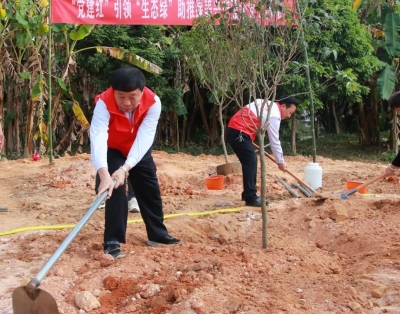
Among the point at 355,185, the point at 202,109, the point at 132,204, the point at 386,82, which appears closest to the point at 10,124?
the point at 202,109

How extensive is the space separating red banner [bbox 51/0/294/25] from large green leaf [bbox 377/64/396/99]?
499 cm

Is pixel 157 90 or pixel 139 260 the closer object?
pixel 139 260

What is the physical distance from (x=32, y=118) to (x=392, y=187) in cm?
763

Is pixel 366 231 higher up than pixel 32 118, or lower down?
lower down

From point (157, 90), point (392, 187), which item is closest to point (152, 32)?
point (157, 90)

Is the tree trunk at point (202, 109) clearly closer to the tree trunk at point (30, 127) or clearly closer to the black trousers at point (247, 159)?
the tree trunk at point (30, 127)

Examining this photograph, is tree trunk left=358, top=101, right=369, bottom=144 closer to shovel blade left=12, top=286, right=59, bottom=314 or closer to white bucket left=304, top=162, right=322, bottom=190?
white bucket left=304, top=162, right=322, bottom=190

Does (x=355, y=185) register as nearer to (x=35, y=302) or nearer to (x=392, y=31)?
(x=35, y=302)

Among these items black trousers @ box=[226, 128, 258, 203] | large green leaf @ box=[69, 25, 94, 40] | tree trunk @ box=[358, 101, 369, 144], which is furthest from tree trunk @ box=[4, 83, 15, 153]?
tree trunk @ box=[358, 101, 369, 144]

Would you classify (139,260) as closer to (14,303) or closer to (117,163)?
(117,163)

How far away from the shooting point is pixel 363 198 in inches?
253

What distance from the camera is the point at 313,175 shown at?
24.0 feet

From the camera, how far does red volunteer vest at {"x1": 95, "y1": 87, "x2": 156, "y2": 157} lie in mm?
4129

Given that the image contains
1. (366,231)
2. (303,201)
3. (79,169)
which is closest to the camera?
(366,231)
